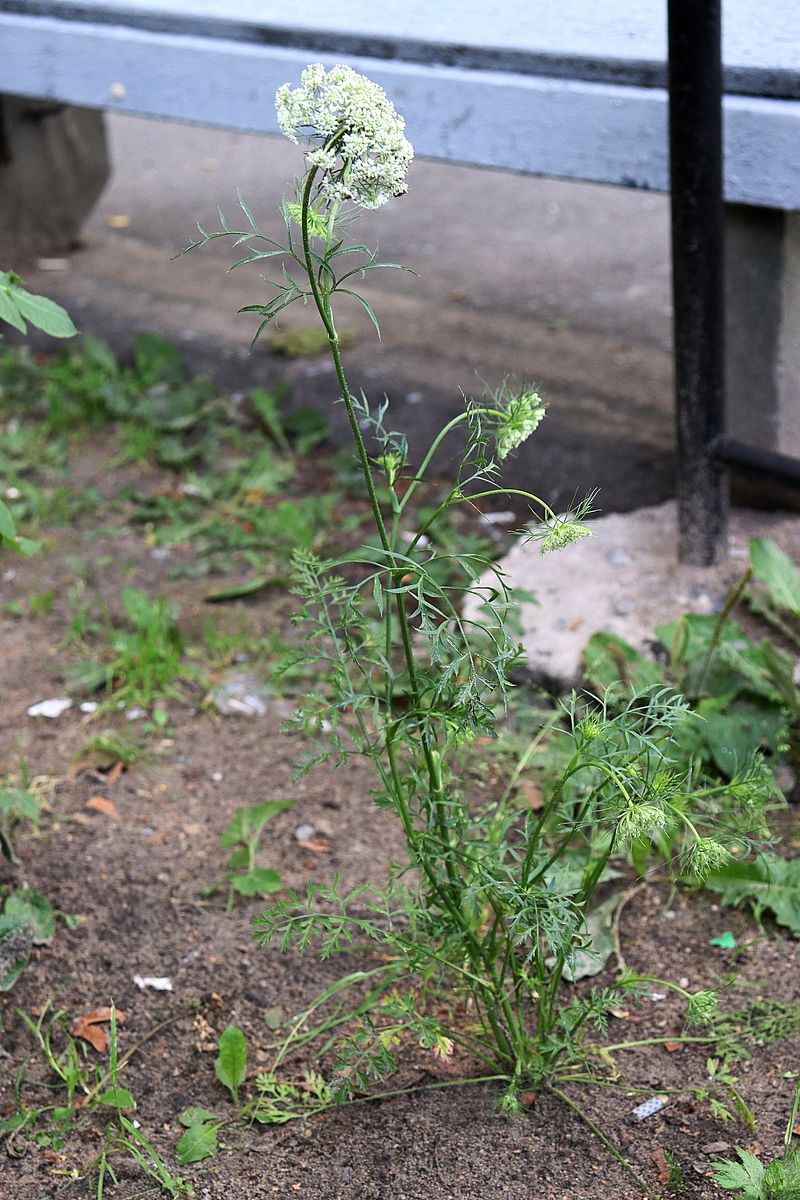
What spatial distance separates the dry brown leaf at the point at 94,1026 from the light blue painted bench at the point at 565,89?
2.11 metres

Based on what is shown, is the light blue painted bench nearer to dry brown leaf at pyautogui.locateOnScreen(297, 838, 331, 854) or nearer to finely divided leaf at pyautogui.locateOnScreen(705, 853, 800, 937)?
finely divided leaf at pyautogui.locateOnScreen(705, 853, 800, 937)

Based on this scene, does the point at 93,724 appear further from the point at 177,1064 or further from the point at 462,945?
the point at 462,945

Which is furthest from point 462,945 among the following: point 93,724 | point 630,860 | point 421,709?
point 93,724

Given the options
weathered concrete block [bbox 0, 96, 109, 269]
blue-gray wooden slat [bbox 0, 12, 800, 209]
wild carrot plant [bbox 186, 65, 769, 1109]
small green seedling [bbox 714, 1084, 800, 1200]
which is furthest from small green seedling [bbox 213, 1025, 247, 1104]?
weathered concrete block [bbox 0, 96, 109, 269]

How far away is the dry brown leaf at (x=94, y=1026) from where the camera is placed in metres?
1.91

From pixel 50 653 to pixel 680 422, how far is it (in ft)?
5.26

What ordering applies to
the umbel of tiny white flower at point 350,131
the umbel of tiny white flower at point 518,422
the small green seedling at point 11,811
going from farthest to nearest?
the small green seedling at point 11,811, the umbel of tiny white flower at point 518,422, the umbel of tiny white flower at point 350,131

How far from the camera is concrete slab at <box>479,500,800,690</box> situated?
270cm

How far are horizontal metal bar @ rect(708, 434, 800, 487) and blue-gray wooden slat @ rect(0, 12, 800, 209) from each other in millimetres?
532

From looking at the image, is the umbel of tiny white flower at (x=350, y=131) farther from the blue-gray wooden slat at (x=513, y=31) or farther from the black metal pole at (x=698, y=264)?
the blue-gray wooden slat at (x=513, y=31)

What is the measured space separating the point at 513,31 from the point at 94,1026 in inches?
99.7

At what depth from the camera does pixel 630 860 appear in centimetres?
226

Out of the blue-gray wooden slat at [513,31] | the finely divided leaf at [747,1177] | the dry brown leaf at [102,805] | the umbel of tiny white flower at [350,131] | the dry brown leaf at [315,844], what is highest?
the umbel of tiny white flower at [350,131]

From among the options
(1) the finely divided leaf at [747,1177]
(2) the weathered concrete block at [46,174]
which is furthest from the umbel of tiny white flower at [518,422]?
(2) the weathered concrete block at [46,174]
